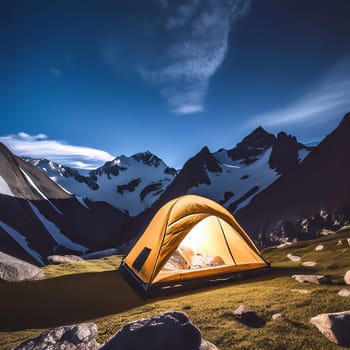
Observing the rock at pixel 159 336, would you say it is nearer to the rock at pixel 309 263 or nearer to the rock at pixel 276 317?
the rock at pixel 276 317

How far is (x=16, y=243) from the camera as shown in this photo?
46.6 m

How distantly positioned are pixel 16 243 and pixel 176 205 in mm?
51602

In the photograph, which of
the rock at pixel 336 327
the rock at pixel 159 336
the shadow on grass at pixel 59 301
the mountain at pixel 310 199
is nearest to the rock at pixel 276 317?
the rock at pixel 336 327

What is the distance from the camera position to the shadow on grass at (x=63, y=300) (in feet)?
20.9

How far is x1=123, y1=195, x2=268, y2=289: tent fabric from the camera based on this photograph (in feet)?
28.3

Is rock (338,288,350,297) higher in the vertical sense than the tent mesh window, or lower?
lower

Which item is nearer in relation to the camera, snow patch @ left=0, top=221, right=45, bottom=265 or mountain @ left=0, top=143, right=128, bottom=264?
snow patch @ left=0, top=221, right=45, bottom=265

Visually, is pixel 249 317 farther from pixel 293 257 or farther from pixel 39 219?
pixel 39 219

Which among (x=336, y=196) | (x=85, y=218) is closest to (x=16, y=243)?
(x=336, y=196)

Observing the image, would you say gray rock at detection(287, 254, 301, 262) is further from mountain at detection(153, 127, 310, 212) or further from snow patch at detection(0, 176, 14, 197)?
mountain at detection(153, 127, 310, 212)

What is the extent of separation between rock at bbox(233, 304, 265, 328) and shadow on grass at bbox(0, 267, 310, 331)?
3122 millimetres

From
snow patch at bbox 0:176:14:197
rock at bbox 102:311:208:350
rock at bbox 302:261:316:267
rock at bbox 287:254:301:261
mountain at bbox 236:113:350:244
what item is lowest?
mountain at bbox 236:113:350:244

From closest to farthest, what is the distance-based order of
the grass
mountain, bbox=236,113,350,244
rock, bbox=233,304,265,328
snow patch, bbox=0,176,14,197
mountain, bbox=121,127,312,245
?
A: the grass
rock, bbox=233,304,265,328
mountain, bbox=236,113,350,244
snow patch, bbox=0,176,14,197
mountain, bbox=121,127,312,245

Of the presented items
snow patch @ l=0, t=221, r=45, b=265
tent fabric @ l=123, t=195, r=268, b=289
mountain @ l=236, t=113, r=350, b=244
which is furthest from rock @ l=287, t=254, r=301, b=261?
snow patch @ l=0, t=221, r=45, b=265
